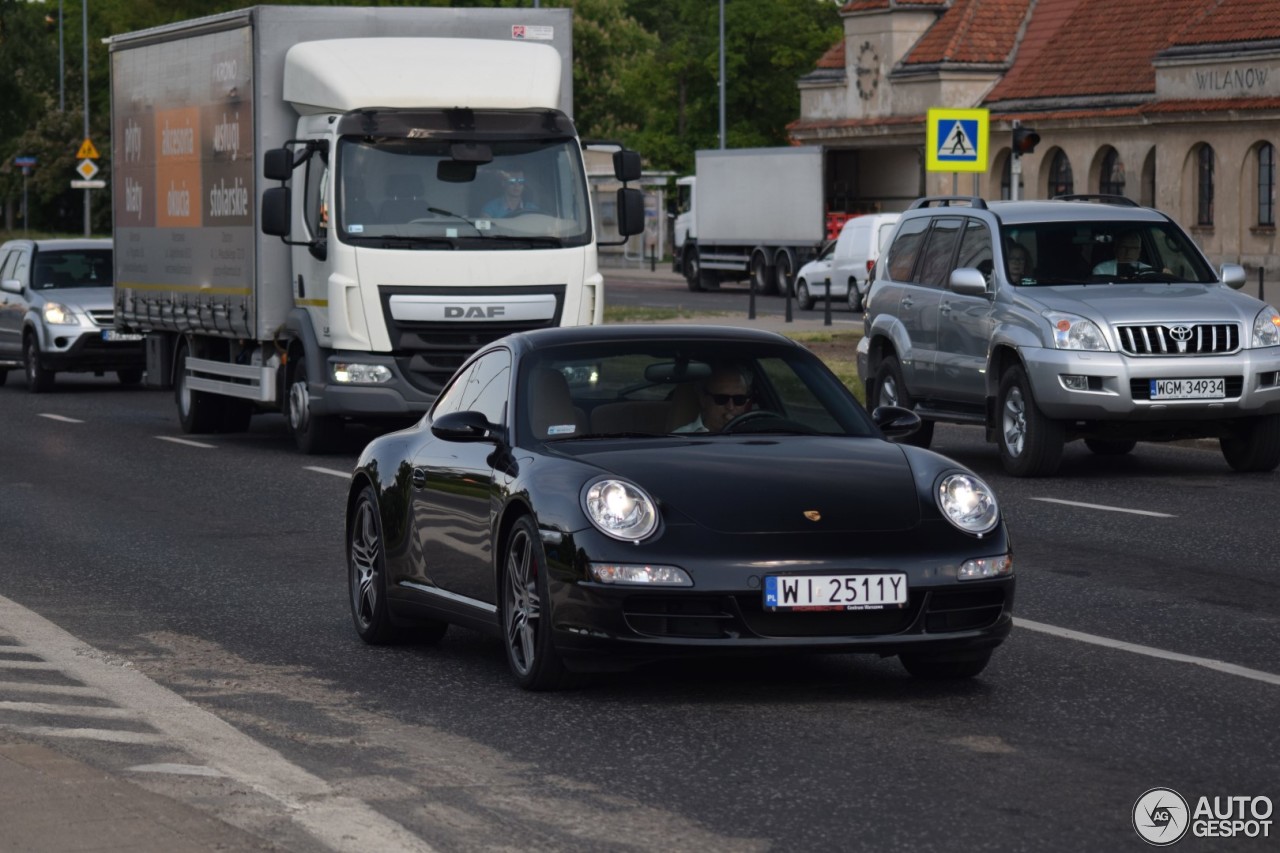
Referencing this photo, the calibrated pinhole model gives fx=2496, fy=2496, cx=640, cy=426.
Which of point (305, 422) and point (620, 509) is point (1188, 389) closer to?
point (305, 422)

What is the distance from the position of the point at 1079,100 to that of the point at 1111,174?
6.51 ft

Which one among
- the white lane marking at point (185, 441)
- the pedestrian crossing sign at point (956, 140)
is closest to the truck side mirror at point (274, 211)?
the white lane marking at point (185, 441)

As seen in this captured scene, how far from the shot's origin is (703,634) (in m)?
8.17

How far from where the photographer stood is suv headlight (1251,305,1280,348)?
55.9 feet

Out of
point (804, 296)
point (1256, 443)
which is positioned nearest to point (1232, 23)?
point (804, 296)

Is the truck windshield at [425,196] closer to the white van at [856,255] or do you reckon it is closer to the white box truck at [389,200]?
the white box truck at [389,200]

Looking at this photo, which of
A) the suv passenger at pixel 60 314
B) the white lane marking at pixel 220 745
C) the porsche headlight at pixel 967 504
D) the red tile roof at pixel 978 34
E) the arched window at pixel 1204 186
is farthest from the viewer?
the red tile roof at pixel 978 34

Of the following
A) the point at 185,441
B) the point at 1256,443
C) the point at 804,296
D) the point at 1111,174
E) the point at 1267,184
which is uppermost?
the point at 1111,174

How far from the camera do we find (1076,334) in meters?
17.0

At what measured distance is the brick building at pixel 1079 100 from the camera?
2105 inches

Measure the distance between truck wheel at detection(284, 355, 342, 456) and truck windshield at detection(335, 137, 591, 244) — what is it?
141 centimetres

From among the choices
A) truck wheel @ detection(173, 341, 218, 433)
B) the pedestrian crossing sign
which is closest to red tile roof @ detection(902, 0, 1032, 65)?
the pedestrian crossing sign

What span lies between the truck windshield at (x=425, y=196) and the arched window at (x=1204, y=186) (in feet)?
125

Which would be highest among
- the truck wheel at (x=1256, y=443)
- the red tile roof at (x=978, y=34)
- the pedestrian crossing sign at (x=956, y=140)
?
the red tile roof at (x=978, y=34)
